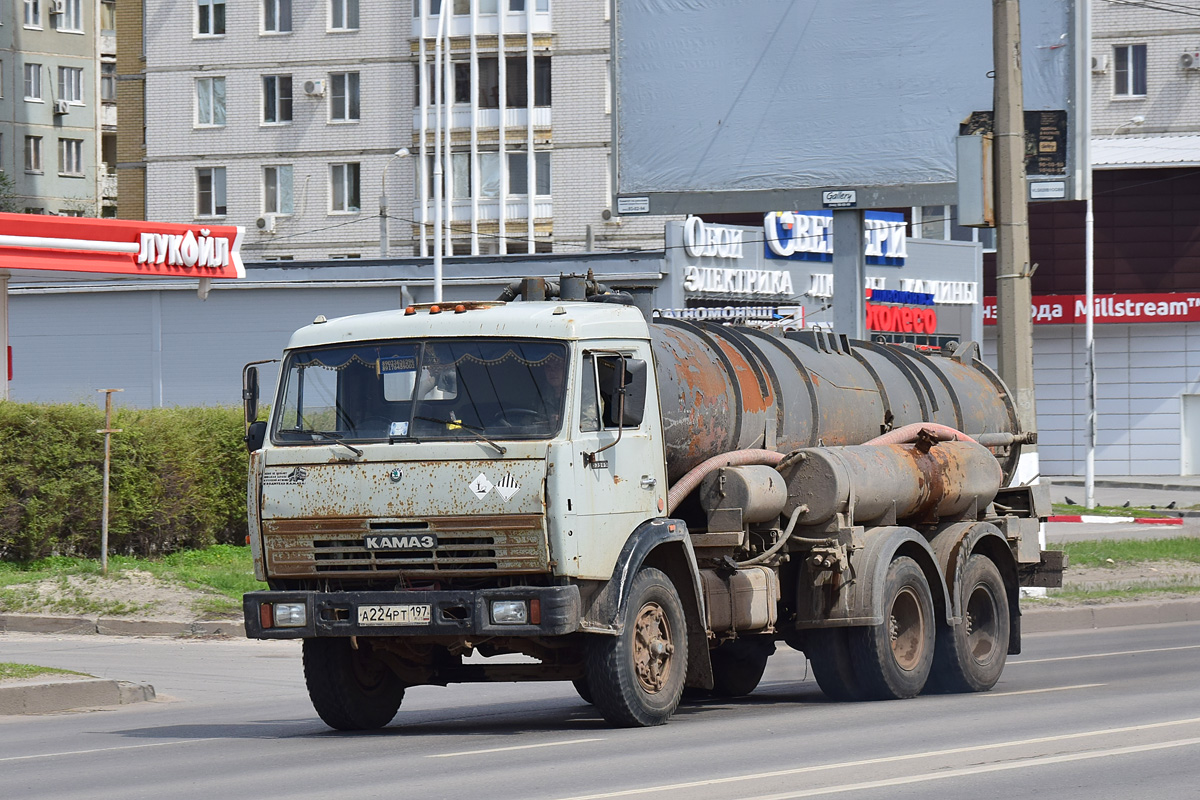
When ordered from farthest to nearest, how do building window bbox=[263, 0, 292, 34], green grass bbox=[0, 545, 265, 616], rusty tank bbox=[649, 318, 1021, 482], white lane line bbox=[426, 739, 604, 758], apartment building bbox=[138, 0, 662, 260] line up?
1. building window bbox=[263, 0, 292, 34]
2. apartment building bbox=[138, 0, 662, 260]
3. green grass bbox=[0, 545, 265, 616]
4. rusty tank bbox=[649, 318, 1021, 482]
5. white lane line bbox=[426, 739, 604, 758]

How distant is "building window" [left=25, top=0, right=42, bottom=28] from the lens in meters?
78.6

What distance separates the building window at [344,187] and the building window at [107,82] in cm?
2910

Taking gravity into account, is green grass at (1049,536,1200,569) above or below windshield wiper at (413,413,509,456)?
below

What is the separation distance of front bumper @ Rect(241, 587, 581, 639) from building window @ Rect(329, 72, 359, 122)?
49882 millimetres

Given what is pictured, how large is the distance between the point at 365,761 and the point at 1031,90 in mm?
16311

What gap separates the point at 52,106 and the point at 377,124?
1056 inches

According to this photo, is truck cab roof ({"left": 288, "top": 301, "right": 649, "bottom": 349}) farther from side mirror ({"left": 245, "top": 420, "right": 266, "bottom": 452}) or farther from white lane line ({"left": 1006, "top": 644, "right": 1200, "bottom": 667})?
white lane line ({"left": 1006, "top": 644, "right": 1200, "bottom": 667})

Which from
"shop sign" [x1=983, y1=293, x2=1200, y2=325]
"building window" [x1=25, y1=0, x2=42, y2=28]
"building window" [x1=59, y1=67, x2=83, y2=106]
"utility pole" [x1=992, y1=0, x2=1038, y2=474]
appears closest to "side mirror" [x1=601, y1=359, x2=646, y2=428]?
"utility pole" [x1=992, y1=0, x2=1038, y2=474]

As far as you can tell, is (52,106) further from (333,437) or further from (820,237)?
(333,437)

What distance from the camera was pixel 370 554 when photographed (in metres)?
10.6

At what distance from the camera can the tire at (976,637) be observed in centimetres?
1340

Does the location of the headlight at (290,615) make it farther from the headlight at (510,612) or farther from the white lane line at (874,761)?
the white lane line at (874,761)

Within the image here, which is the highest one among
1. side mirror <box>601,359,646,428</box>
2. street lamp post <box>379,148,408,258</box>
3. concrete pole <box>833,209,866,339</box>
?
street lamp post <box>379,148,408,258</box>

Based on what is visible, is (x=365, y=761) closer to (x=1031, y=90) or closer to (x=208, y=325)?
(x=1031, y=90)
